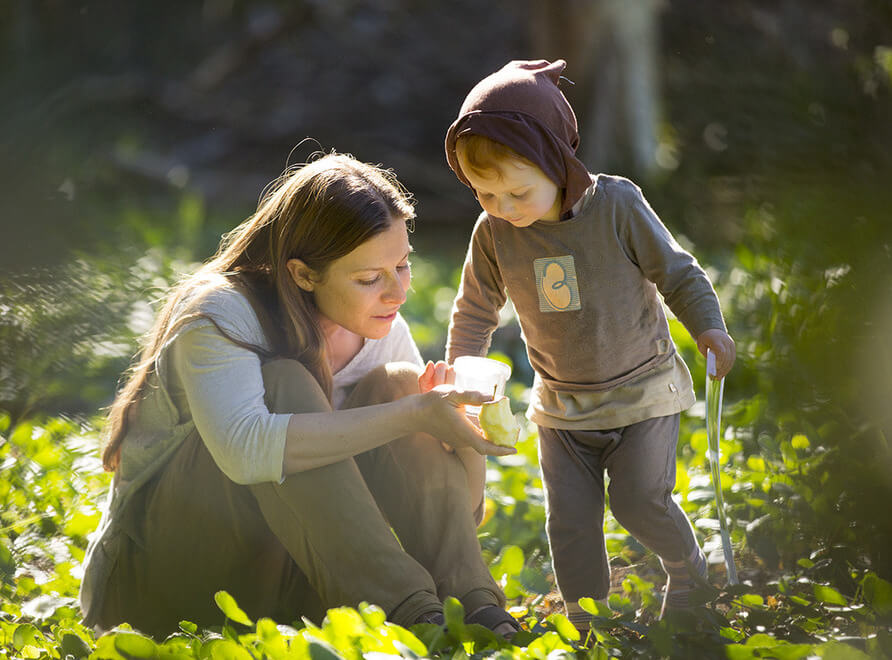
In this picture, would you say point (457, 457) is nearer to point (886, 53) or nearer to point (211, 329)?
point (211, 329)

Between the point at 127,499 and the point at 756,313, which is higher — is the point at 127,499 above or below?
below

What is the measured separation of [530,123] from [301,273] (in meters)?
0.50

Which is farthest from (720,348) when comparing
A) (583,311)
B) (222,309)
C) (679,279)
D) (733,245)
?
(733,245)

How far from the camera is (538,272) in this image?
1813mm

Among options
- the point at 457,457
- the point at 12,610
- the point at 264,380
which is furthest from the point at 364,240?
the point at 12,610

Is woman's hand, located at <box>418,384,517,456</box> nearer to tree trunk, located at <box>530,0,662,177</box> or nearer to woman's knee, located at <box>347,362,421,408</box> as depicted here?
woman's knee, located at <box>347,362,421,408</box>

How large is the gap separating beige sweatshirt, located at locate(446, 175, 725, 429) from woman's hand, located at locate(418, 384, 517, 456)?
19 centimetres

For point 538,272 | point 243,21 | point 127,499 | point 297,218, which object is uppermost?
point 243,21

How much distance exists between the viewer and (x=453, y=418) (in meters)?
1.72

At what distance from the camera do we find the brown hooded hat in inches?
64.9

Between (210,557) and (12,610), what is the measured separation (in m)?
0.45

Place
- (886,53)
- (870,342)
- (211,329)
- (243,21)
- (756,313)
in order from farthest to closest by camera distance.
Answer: (243,21)
(756,313)
(211,329)
(870,342)
(886,53)

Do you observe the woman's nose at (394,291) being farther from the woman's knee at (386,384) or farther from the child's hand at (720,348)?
the child's hand at (720,348)

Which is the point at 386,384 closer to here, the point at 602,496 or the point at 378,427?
the point at 378,427
